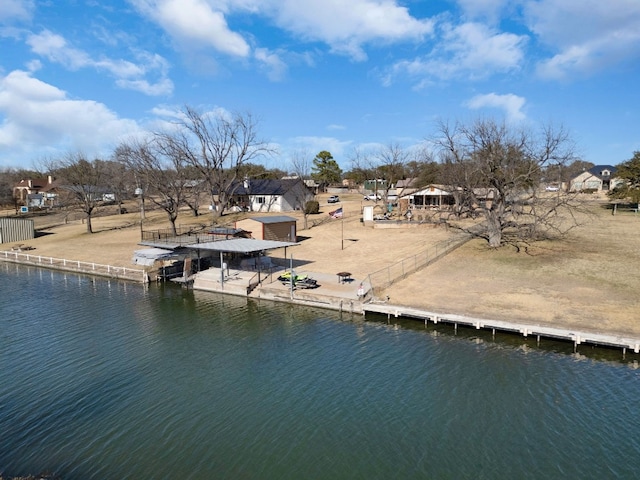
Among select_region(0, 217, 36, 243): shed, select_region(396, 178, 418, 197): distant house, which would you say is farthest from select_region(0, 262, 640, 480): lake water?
select_region(396, 178, 418, 197): distant house

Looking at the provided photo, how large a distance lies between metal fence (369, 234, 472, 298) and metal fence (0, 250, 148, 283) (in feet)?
69.3

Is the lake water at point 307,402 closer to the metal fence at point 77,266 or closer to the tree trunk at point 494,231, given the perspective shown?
the metal fence at point 77,266

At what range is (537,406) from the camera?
57.9ft

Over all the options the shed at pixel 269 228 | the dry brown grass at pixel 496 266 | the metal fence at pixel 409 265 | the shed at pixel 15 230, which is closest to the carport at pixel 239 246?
the dry brown grass at pixel 496 266

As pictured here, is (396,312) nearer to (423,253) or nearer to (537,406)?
(537,406)

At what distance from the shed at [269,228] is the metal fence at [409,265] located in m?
15.1

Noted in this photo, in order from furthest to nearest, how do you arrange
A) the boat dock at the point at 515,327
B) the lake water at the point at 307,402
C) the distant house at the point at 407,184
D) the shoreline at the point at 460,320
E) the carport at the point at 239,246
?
the distant house at the point at 407,184
the carport at the point at 239,246
the shoreline at the point at 460,320
the boat dock at the point at 515,327
the lake water at the point at 307,402

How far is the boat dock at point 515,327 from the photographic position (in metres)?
22.2

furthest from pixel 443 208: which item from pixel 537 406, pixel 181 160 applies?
pixel 537 406

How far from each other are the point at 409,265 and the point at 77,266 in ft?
112

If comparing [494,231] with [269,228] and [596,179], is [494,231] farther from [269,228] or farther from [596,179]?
[596,179]

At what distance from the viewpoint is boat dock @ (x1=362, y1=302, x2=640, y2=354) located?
2223 cm

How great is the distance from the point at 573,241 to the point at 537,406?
33438 mm

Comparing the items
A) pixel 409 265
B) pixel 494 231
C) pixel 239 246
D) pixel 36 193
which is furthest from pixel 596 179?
pixel 36 193
